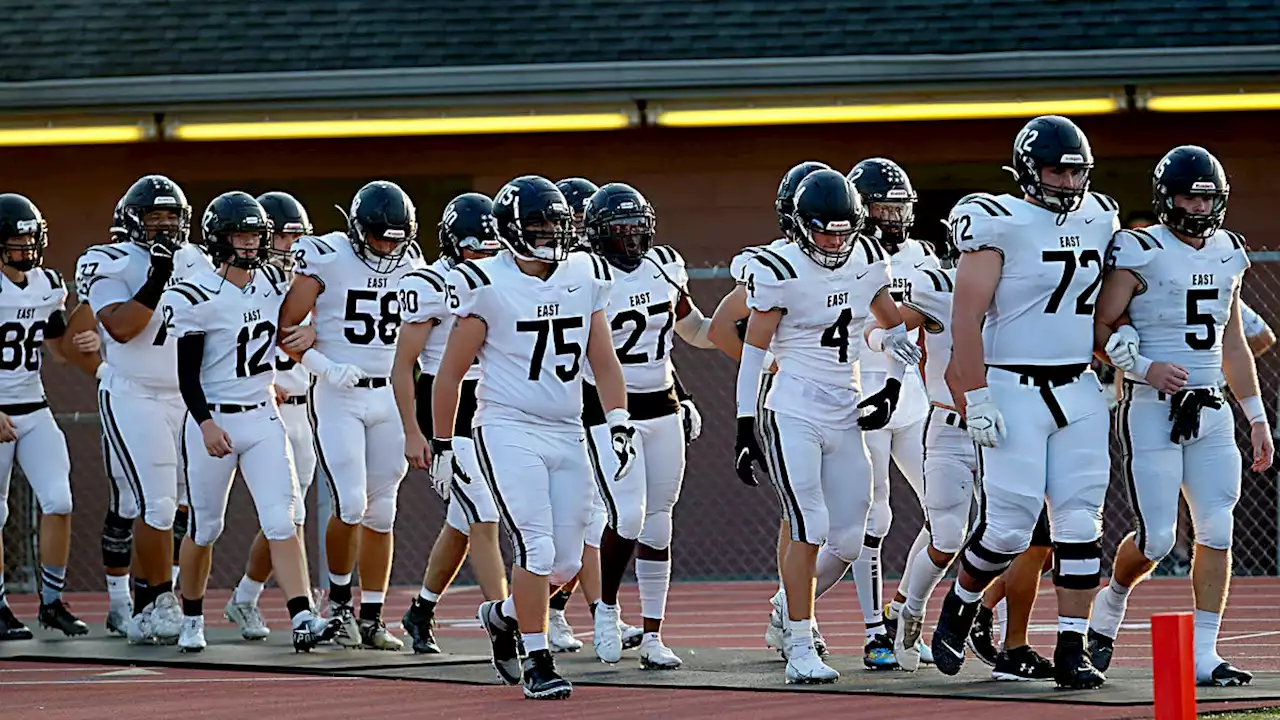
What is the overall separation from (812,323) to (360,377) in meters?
2.54

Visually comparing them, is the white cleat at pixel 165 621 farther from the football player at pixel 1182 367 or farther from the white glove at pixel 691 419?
the football player at pixel 1182 367

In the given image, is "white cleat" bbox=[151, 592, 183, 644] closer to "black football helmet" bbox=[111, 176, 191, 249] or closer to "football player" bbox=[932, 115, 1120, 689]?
"black football helmet" bbox=[111, 176, 191, 249]

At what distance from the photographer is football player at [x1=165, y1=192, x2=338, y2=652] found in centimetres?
994

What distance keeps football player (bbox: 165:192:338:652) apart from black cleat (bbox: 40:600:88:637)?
4.78 feet

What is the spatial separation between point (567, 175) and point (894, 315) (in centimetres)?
599

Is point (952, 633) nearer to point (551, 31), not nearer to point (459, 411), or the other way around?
point (459, 411)

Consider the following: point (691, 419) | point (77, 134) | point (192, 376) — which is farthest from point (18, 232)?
point (691, 419)

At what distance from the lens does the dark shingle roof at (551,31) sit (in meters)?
14.1

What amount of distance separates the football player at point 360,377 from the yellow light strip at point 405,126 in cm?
360

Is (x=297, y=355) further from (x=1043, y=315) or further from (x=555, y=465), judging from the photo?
(x=1043, y=315)

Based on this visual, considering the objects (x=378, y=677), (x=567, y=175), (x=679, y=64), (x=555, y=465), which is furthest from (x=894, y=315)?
(x=567, y=175)

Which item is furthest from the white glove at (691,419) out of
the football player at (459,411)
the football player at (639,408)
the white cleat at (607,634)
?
the football player at (459,411)

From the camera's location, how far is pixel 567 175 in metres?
14.5

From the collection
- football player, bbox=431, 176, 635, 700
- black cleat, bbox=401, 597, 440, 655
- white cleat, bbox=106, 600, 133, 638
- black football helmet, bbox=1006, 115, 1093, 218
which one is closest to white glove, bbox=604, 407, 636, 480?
football player, bbox=431, 176, 635, 700
